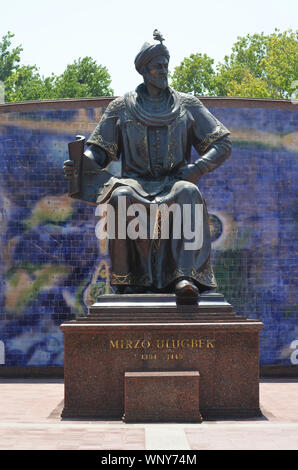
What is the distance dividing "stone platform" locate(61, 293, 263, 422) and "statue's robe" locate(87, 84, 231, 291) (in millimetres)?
722

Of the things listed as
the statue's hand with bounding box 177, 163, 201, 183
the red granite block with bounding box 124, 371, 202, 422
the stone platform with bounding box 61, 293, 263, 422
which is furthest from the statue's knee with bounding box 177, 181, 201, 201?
the red granite block with bounding box 124, 371, 202, 422

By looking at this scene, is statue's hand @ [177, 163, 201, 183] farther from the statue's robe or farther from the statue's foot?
the statue's foot

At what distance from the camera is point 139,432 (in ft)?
22.5

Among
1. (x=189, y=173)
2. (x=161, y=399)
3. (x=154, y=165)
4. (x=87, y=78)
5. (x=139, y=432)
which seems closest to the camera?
(x=139, y=432)

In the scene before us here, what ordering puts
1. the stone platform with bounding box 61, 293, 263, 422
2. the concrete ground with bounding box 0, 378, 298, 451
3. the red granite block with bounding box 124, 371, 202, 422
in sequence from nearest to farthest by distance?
the concrete ground with bounding box 0, 378, 298, 451 < the red granite block with bounding box 124, 371, 202, 422 < the stone platform with bounding box 61, 293, 263, 422

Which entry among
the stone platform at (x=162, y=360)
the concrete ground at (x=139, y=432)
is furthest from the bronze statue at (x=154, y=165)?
the concrete ground at (x=139, y=432)

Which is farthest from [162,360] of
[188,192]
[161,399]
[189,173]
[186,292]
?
[189,173]

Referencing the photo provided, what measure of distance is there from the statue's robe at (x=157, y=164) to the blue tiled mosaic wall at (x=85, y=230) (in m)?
4.38

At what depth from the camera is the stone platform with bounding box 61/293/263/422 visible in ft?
26.2

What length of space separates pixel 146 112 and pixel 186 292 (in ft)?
6.63

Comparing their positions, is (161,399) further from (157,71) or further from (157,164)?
(157,71)

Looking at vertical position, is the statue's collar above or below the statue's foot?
above
